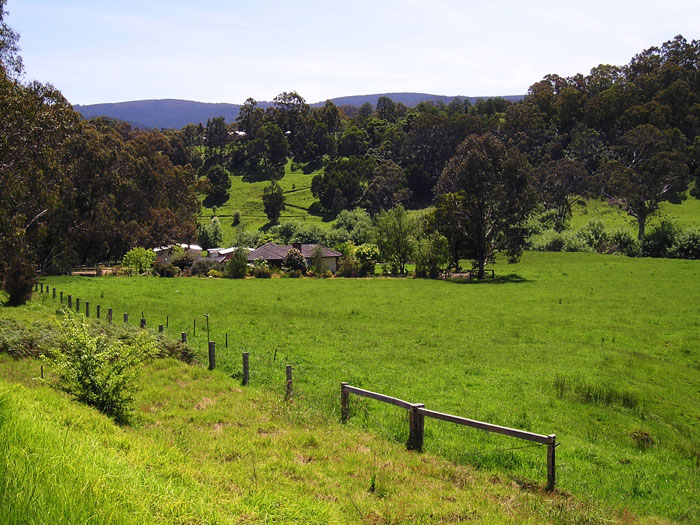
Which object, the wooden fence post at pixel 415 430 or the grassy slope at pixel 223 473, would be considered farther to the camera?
the wooden fence post at pixel 415 430

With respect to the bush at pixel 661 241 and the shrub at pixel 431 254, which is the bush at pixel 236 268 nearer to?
the shrub at pixel 431 254

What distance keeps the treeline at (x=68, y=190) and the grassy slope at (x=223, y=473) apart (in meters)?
16.5

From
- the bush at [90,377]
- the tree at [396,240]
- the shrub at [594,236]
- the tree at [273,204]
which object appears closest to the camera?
the bush at [90,377]

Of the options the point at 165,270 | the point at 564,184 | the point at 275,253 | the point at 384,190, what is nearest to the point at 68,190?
the point at 165,270

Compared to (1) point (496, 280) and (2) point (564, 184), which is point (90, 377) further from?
(2) point (564, 184)

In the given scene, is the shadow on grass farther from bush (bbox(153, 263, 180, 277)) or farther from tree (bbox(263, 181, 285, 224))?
tree (bbox(263, 181, 285, 224))

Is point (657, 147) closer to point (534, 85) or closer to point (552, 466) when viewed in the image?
point (534, 85)

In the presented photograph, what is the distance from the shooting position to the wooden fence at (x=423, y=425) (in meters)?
8.30

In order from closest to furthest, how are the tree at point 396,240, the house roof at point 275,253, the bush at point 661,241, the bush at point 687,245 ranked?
1. the bush at point 687,245
2. the tree at point 396,240
3. the bush at point 661,241
4. the house roof at point 275,253

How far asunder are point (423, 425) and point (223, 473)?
4297mm

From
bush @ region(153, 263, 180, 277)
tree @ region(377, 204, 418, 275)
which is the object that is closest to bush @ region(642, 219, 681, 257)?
tree @ region(377, 204, 418, 275)

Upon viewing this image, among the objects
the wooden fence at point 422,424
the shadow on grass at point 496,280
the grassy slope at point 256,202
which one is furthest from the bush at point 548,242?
the wooden fence at point 422,424

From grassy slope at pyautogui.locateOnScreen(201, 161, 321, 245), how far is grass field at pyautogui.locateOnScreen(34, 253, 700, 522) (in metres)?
60.0

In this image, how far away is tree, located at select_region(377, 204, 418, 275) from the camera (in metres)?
59.2
